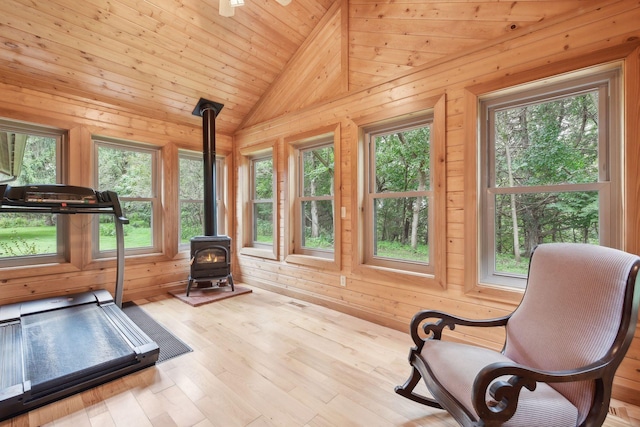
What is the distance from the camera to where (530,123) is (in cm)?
224

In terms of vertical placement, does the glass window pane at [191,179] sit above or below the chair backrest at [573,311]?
above

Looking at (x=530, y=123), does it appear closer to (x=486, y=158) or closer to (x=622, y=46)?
(x=486, y=158)

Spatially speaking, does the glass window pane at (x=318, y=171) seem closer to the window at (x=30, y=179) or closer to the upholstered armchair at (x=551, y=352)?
the upholstered armchair at (x=551, y=352)

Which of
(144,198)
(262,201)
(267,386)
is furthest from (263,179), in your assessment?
(267,386)

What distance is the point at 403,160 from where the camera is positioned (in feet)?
9.82

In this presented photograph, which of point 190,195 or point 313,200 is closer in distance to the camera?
point 313,200

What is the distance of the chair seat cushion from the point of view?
1.10 m

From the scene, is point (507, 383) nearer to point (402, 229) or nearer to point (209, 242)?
point (402, 229)

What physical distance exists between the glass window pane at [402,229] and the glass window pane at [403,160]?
15 centimetres

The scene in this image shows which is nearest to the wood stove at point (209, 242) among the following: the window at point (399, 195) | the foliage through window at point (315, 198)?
the foliage through window at point (315, 198)

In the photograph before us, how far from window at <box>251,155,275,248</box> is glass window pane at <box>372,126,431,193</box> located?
179 centimetres

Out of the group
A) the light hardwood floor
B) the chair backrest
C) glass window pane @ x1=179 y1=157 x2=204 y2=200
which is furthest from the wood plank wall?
glass window pane @ x1=179 y1=157 x2=204 y2=200

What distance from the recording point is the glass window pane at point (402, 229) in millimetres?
2830

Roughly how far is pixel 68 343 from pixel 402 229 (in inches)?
122
